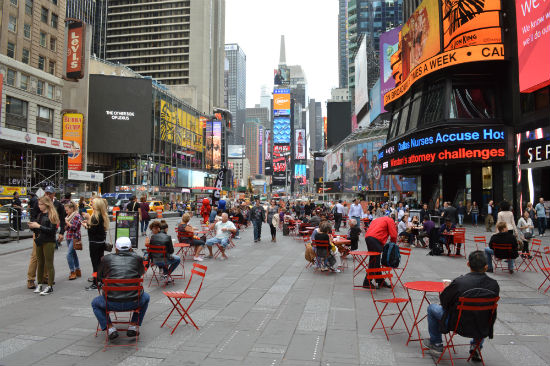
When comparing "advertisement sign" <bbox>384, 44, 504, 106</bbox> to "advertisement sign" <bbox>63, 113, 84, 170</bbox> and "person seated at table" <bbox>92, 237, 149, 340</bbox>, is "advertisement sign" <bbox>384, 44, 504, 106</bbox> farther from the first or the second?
"advertisement sign" <bbox>63, 113, 84, 170</bbox>

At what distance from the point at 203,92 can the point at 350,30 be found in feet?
171

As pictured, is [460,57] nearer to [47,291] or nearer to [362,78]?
[47,291]

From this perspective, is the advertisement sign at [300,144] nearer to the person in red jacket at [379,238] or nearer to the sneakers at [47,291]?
the person in red jacket at [379,238]

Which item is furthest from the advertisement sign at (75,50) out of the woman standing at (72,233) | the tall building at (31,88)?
the woman standing at (72,233)

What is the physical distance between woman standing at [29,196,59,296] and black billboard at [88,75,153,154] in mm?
61086

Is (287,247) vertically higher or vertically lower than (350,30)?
lower

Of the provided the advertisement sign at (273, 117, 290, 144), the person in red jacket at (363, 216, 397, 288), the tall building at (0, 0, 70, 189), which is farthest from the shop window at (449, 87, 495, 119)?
the advertisement sign at (273, 117, 290, 144)

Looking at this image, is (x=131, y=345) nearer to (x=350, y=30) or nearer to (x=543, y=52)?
(x=543, y=52)

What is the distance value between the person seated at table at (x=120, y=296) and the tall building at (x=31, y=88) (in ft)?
115

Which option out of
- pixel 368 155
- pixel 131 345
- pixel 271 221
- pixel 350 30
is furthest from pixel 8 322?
pixel 350 30

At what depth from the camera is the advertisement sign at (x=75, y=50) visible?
157 ft

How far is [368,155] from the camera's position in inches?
2918

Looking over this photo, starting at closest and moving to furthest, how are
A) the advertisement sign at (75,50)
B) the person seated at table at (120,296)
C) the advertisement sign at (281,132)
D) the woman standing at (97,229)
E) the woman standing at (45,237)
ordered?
the person seated at table at (120,296) < the woman standing at (45,237) < the woman standing at (97,229) < the advertisement sign at (75,50) < the advertisement sign at (281,132)

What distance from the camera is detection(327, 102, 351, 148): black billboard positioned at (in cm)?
14638
